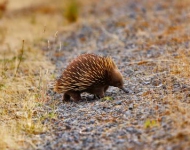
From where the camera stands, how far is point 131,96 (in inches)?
363

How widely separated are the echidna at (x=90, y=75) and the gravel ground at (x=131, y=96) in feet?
0.95

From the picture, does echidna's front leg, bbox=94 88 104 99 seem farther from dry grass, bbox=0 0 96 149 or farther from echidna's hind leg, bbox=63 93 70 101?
dry grass, bbox=0 0 96 149

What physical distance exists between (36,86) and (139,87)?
2.57 metres

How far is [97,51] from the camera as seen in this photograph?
1506 centimetres

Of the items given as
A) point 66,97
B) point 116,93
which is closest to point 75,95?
point 66,97

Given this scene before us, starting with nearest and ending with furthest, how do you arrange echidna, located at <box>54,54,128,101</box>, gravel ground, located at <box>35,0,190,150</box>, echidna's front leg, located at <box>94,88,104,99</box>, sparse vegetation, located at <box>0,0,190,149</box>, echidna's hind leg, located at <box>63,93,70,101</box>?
1. gravel ground, located at <box>35,0,190,150</box>
2. sparse vegetation, located at <box>0,0,190,149</box>
3. echidna, located at <box>54,54,128,101</box>
4. echidna's front leg, located at <box>94,88,104,99</box>
5. echidna's hind leg, located at <box>63,93,70,101</box>

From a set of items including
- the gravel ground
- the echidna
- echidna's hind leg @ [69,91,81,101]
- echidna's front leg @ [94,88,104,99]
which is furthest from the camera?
echidna's hind leg @ [69,91,81,101]

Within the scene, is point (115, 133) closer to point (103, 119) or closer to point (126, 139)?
point (126, 139)

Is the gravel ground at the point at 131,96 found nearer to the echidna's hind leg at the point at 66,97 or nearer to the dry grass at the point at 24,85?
the echidna's hind leg at the point at 66,97

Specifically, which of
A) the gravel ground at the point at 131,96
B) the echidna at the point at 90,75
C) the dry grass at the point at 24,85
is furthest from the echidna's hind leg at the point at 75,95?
the dry grass at the point at 24,85

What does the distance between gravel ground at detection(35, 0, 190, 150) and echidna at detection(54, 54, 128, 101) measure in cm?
29

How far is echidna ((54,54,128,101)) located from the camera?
31.6 ft

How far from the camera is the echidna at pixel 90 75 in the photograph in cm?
962

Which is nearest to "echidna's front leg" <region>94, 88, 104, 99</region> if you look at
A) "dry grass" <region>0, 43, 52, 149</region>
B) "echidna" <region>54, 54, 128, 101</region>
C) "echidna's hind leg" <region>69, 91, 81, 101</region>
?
"echidna" <region>54, 54, 128, 101</region>
